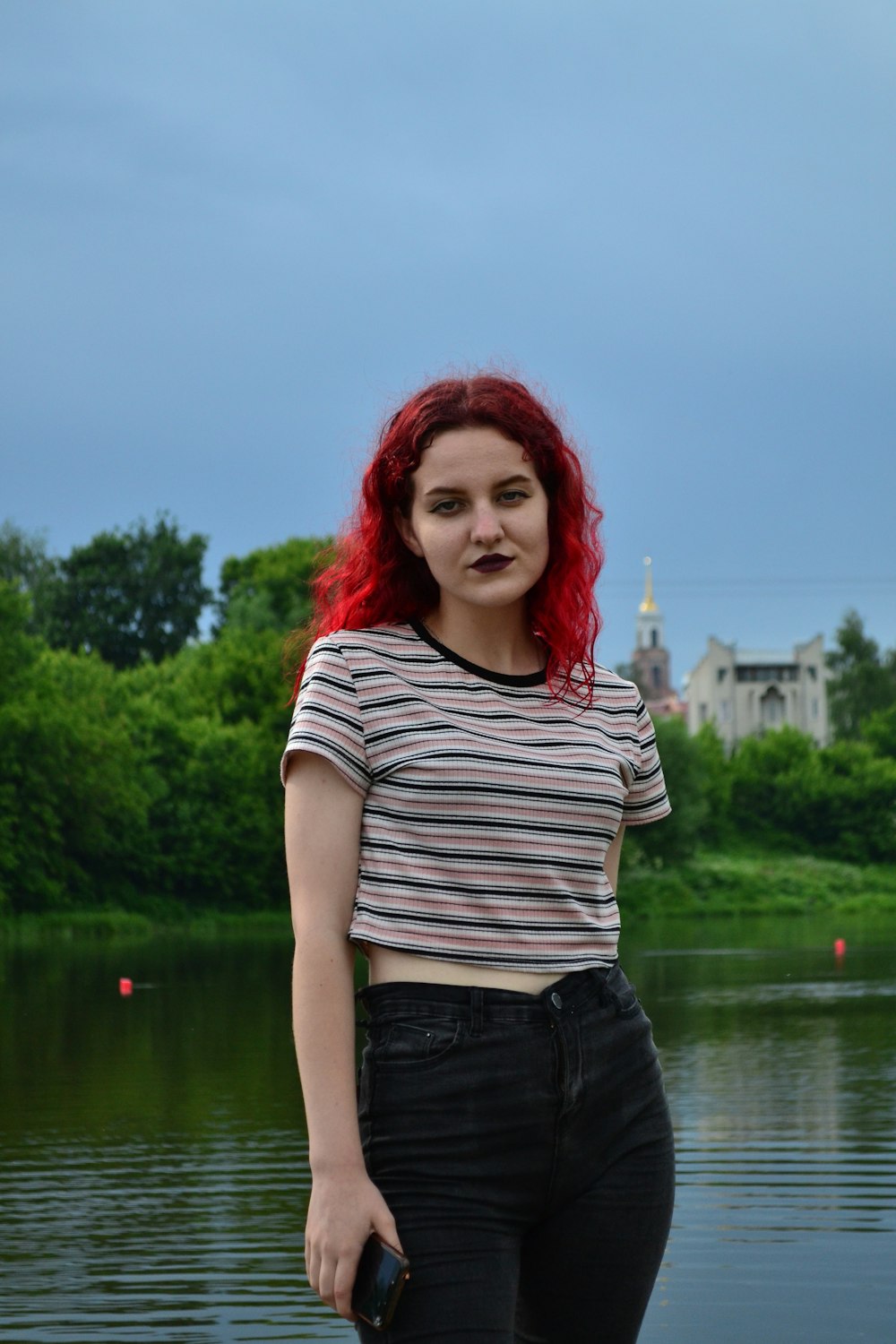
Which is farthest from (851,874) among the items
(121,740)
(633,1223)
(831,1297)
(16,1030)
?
(633,1223)

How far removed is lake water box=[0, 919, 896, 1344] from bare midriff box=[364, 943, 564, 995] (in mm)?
3743

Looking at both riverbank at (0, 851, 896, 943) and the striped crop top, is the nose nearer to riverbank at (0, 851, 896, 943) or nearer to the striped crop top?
the striped crop top

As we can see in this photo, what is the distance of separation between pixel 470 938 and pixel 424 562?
Answer: 1.73 ft

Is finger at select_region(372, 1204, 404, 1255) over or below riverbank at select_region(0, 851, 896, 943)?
below

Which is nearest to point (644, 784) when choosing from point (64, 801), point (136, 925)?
point (136, 925)

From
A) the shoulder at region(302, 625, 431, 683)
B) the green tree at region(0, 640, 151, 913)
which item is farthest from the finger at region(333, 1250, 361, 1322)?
the green tree at region(0, 640, 151, 913)

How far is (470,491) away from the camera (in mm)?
2248

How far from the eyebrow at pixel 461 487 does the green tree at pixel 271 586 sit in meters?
46.6

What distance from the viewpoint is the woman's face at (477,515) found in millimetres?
2236

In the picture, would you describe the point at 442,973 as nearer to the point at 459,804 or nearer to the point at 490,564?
the point at 459,804

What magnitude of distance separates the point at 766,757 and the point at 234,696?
2816cm

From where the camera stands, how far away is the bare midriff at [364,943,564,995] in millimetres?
2104

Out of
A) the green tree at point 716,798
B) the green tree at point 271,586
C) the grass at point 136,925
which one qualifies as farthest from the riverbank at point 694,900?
the green tree at point 271,586

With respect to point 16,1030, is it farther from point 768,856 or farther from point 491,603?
point 768,856
